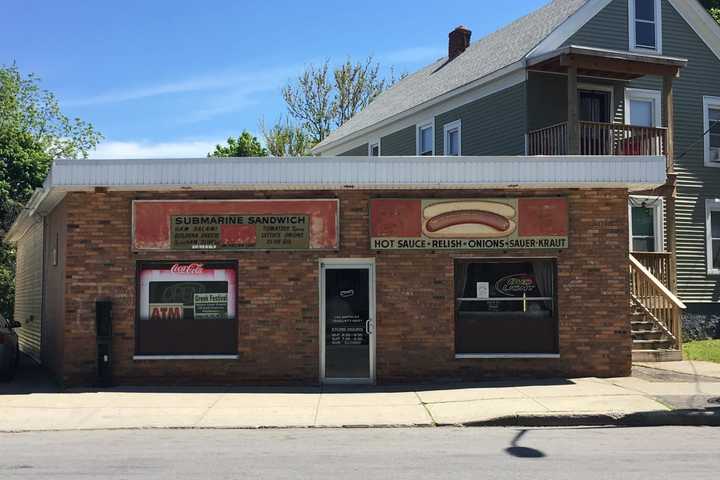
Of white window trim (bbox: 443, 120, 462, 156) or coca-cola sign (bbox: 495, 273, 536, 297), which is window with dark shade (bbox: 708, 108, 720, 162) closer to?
white window trim (bbox: 443, 120, 462, 156)

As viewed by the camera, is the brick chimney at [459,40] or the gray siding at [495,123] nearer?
the gray siding at [495,123]

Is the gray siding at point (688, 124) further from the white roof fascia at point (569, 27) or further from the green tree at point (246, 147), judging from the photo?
the green tree at point (246, 147)

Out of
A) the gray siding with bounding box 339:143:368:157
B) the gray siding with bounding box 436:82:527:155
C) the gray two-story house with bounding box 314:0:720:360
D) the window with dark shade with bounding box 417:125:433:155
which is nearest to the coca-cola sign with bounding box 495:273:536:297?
the gray two-story house with bounding box 314:0:720:360

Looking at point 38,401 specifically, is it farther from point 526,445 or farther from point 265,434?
point 526,445

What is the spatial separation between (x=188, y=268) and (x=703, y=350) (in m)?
12.1

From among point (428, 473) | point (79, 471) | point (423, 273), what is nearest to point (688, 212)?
point (423, 273)

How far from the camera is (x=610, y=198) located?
13641mm

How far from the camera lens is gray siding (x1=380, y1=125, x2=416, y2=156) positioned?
25766mm

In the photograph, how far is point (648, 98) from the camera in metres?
22.1

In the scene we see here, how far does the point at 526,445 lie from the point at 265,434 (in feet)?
9.96

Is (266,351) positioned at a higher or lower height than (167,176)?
lower

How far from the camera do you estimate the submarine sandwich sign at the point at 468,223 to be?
527 inches

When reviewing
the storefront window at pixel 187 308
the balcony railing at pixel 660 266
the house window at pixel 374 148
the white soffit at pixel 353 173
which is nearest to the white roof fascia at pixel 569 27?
the balcony railing at pixel 660 266

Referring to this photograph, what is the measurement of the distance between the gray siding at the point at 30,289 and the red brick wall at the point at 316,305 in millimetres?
5521
